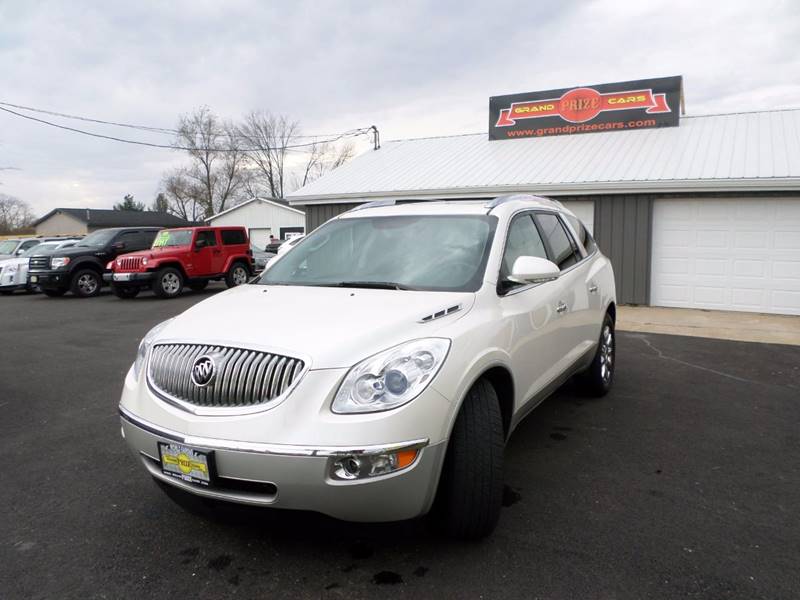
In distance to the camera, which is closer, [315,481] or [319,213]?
[315,481]

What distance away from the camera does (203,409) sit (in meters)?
2.51

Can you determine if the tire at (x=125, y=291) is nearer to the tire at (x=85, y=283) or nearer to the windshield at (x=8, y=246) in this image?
the tire at (x=85, y=283)

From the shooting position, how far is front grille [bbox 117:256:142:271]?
14.2 metres

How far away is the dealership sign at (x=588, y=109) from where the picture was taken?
1384cm

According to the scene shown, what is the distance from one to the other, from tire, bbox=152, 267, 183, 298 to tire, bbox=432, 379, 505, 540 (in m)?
13.1

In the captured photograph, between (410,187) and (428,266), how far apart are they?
10687 mm

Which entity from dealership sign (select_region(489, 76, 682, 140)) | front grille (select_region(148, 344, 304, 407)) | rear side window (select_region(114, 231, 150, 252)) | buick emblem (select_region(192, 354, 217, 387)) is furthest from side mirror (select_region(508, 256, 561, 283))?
rear side window (select_region(114, 231, 150, 252))

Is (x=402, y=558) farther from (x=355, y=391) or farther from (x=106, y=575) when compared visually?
(x=106, y=575)

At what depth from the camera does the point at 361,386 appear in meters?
2.39

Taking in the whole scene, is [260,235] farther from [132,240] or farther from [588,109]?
[588,109]

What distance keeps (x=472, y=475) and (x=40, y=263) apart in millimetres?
15734

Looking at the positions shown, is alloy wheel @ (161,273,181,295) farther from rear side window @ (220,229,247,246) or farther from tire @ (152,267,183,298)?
rear side window @ (220,229,247,246)

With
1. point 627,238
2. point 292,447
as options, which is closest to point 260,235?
point 627,238

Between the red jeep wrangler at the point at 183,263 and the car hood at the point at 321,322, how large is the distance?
1199cm
